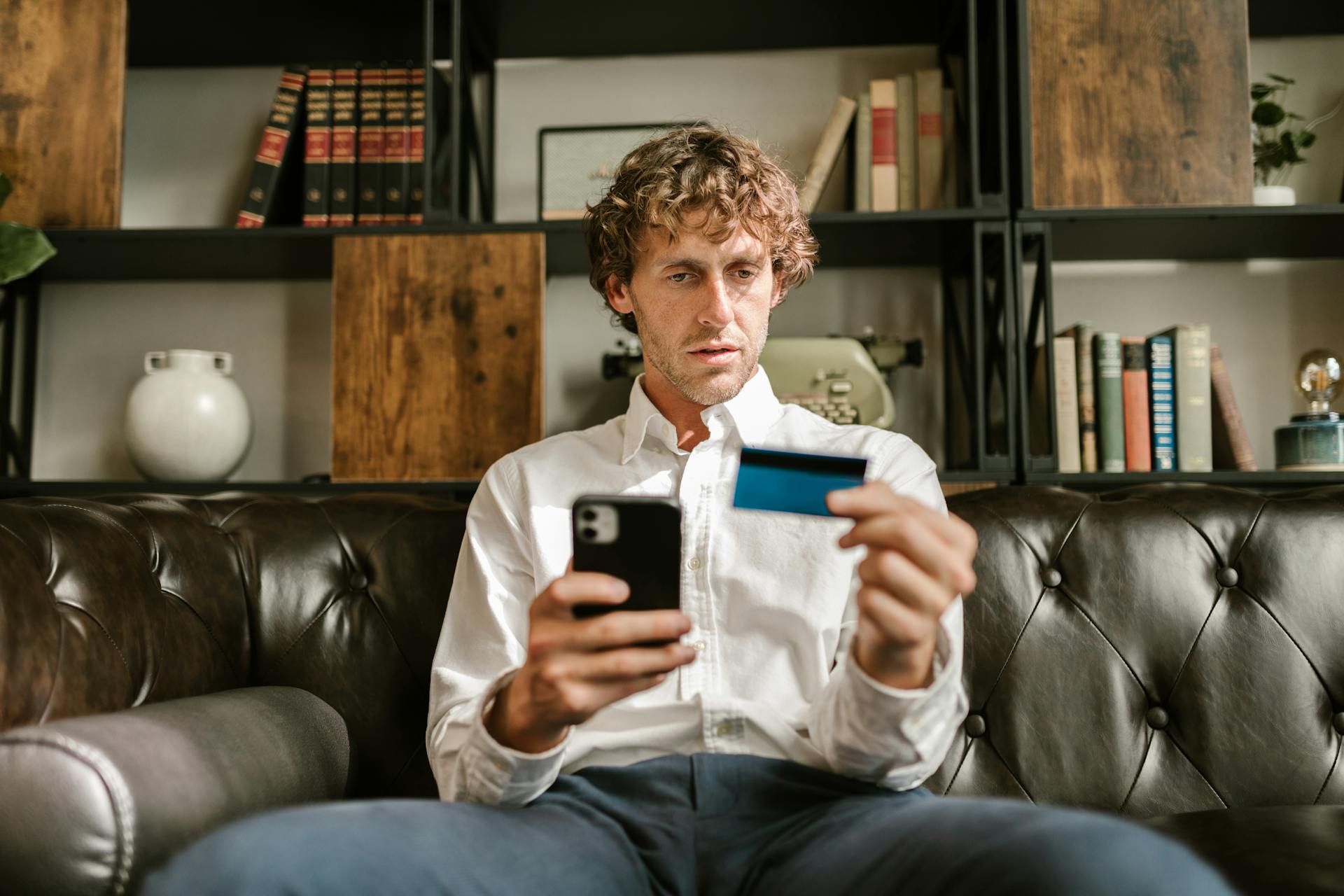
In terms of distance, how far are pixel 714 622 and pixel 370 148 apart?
1.37 m

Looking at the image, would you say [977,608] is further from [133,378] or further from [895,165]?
[133,378]

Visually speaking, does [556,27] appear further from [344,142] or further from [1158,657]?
[1158,657]

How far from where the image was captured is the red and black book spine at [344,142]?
6.73 ft

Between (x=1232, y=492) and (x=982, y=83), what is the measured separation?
1008mm

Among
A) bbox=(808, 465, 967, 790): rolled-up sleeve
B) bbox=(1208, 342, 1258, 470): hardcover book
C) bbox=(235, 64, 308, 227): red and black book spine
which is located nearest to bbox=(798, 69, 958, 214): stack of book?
bbox=(1208, 342, 1258, 470): hardcover book

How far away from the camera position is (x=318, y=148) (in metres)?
2.07

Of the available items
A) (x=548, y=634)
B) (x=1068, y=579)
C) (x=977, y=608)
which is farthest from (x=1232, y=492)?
(x=548, y=634)

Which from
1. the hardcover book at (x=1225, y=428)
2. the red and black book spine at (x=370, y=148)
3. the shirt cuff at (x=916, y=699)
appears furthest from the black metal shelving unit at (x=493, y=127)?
the shirt cuff at (x=916, y=699)

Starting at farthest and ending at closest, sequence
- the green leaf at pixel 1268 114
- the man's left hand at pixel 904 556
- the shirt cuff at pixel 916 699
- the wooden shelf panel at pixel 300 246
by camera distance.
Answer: the green leaf at pixel 1268 114 < the wooden shelf panel at pixel 300 246 < the shirt cuff at pixel 916 699 < the man's left hand at pixel 904 556

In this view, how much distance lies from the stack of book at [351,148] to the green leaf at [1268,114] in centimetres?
164

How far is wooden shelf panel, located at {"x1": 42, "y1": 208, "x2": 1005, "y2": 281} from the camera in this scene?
1944 millimetres

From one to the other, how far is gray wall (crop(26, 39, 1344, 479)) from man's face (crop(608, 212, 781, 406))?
877 millimetres

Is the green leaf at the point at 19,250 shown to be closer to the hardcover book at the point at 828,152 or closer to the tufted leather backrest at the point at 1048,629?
the tufted leather backrest at the point at 1048,629

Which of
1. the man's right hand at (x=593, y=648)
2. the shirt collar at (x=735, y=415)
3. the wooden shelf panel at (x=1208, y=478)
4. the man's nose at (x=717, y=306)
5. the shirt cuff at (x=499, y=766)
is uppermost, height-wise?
the man's nose at (x=717, y=306)
